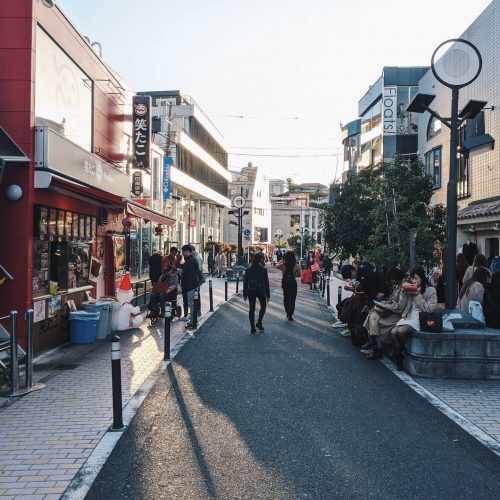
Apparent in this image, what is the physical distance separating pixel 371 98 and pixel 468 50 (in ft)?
107

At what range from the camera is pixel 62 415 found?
6.59m

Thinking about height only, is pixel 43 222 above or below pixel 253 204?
below

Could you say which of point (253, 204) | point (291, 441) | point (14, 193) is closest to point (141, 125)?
point (14, 193)

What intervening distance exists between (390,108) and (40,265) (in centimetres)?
2722

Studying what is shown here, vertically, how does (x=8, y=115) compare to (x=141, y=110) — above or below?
below

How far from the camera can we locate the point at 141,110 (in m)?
17.1

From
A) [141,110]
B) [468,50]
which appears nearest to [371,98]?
[141,110]

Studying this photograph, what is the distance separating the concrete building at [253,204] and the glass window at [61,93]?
5997cm

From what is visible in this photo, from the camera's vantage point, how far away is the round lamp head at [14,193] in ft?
30.9

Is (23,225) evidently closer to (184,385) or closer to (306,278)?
(184,385)

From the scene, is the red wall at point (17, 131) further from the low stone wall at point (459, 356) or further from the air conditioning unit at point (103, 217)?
the low stone wall at point (459, 356)

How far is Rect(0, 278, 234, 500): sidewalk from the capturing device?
4.81 m

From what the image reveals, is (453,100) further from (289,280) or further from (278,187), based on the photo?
(278,187)

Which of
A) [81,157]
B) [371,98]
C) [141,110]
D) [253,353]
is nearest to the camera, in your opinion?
[253,353]
